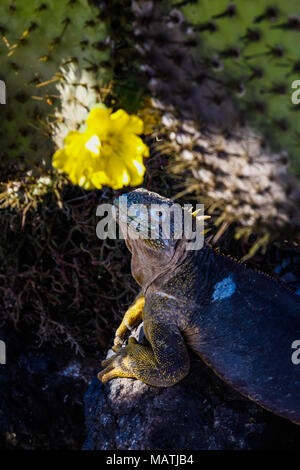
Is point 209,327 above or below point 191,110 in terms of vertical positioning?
below

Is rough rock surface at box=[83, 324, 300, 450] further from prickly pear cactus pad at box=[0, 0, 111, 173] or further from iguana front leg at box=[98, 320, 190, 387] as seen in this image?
prickly pear cactus pad at box=[0, 0, 111, 173]

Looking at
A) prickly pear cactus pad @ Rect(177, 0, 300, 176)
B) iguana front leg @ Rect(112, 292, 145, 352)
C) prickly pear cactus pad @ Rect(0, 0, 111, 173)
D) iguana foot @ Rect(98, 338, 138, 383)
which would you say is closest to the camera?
prickly pear cactus pad @ Rect(177, 0, 300, 176)

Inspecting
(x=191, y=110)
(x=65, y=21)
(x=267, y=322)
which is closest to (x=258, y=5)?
(x=191, y=110)

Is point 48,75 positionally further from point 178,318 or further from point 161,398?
point 161,398

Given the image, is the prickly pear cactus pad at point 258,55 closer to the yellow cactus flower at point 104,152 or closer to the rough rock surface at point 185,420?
the yellow cactus flower at point 104,152

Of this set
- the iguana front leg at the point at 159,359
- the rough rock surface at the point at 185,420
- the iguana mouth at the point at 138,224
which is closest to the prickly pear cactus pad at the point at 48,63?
the iguana mouth at the point at 138,224

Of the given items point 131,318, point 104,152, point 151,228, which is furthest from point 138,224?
point 131,318

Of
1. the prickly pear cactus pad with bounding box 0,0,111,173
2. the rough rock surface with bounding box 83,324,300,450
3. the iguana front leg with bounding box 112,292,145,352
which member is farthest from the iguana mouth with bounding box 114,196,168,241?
the rough rock surface with bounding box 83,324,300,450
